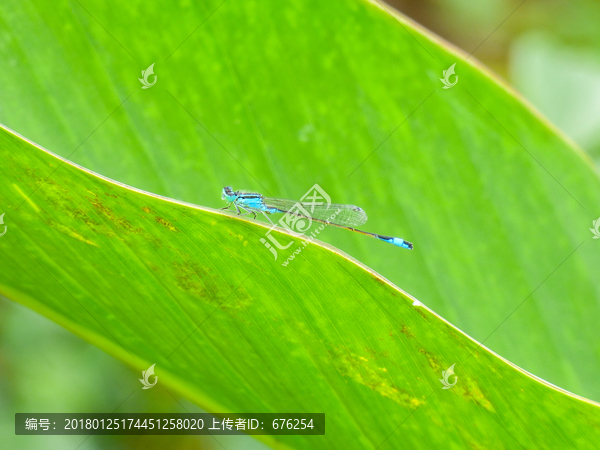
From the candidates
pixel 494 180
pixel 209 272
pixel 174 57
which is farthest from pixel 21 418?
pixel 494 180

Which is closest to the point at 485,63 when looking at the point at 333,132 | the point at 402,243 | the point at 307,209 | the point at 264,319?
the point at 333,132

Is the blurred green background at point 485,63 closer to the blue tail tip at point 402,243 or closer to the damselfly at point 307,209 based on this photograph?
the damselfly at point 307,209

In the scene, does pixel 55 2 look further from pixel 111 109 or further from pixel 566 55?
pixel 566 55

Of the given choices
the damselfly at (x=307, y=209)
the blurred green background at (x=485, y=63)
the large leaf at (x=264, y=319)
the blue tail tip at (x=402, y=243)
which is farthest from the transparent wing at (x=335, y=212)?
the blurred green background at (x=485, y=63)

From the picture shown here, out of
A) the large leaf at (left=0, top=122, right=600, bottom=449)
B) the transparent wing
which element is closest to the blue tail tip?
the transparent wing

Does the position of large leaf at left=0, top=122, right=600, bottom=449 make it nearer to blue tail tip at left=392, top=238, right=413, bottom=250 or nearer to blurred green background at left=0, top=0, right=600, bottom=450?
blue tail tip at left=392, top=238, right=413, bottom=250

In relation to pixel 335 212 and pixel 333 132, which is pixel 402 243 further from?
pixel 333 132
